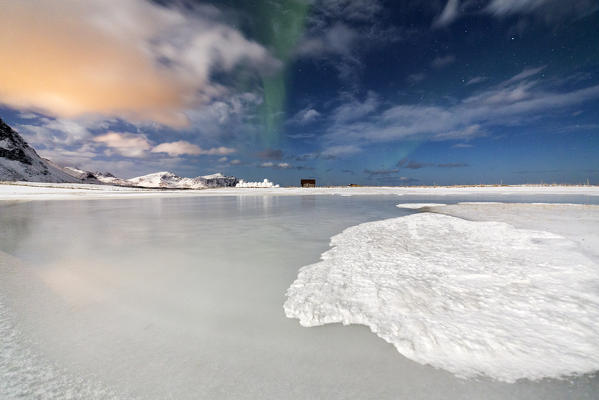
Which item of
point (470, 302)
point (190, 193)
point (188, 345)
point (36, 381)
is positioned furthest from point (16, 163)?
point (470, 302)

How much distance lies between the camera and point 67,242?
7336 millimetres

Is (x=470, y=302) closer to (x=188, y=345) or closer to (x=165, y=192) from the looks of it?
(x=188, y=345)

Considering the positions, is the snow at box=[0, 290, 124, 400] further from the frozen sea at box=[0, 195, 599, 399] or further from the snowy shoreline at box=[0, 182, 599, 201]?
the snowy shoreline at box=[0, 182, 599, 201]

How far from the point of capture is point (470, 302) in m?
3.59

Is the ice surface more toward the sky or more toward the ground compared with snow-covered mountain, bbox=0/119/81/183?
more toward the ground

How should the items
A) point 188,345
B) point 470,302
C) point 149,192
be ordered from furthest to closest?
1. point 149,192
2. point 470,302
3. point 188,345

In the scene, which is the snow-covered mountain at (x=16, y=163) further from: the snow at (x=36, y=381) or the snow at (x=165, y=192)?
the snow at (x=36, y=381)

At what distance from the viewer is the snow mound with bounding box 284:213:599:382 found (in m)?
2.54

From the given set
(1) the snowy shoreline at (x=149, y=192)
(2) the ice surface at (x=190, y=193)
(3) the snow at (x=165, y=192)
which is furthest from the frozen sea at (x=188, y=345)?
(1) the snowy shoreline at (x=149, y=192)

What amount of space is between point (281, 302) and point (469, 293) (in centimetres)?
285

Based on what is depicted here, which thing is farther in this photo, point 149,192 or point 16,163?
point 16,163

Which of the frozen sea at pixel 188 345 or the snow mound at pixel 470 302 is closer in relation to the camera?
the frozen sea at pixel 188 345

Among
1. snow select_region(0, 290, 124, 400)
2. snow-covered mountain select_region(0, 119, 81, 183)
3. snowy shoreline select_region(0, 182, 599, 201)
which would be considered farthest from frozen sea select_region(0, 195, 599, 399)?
snow-covered mountain select_region(0, 119, 81, 183)

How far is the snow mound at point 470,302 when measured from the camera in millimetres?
2535
